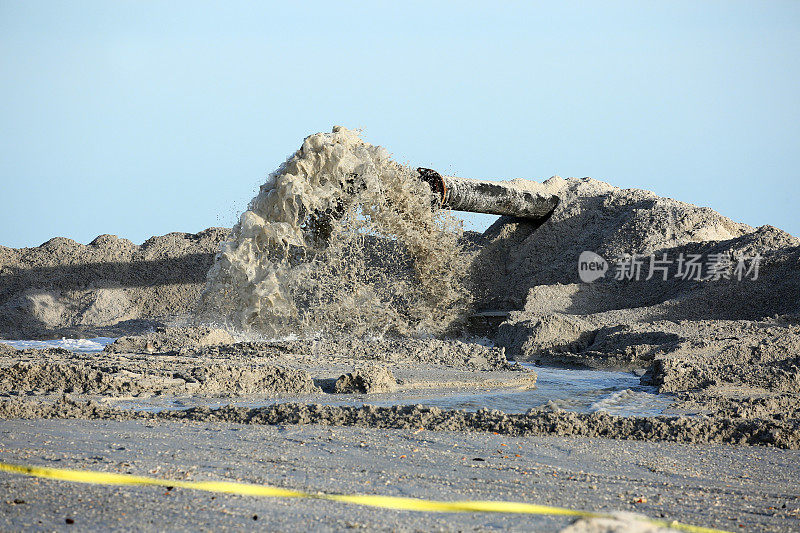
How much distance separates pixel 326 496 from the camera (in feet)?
8.80

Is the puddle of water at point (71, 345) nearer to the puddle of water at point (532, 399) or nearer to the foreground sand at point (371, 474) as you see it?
the puddle of water at point (532, 399)

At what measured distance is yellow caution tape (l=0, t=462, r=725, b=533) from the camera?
2574 millimetres

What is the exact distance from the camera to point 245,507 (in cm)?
252

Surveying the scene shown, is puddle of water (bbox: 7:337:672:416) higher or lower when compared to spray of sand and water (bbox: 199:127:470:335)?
lower

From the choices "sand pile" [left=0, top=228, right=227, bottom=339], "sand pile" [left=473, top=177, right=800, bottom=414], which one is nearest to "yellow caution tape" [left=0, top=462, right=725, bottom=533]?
"sand pile" [left=473, top=177, right=800, bottom=414]

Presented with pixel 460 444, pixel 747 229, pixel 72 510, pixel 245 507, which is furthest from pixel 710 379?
pixel 747 229

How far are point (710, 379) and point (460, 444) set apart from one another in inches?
130

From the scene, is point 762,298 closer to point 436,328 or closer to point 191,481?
point 436,328

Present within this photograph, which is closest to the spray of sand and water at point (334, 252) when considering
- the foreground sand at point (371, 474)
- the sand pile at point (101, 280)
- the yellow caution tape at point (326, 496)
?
the sand pile at point (101, 280)

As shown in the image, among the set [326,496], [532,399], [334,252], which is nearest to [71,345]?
[334,252]
